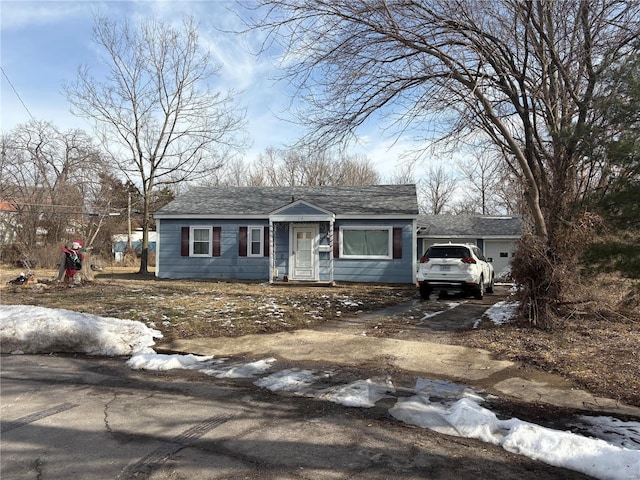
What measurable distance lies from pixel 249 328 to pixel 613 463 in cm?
659

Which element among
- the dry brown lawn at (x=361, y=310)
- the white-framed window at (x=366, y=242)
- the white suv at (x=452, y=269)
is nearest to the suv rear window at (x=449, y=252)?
the white suv at (x=452, y=269)

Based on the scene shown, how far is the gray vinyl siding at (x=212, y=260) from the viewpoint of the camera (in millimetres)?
19281

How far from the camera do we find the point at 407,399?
4949 millimetres

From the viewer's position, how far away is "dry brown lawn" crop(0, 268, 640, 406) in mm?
6191

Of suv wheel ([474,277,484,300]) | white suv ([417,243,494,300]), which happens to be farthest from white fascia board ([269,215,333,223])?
suv wheel ([474,277,484,300])

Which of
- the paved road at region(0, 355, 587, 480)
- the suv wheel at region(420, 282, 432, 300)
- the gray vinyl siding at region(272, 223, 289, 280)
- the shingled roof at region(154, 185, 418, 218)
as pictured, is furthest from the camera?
the gray vinyl siding at region(272, 223, 289, 280)

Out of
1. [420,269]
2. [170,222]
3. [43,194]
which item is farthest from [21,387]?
[43,194]

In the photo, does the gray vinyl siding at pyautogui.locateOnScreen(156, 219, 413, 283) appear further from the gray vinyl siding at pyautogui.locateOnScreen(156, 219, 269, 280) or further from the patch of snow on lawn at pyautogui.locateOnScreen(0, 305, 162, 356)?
A: the patch of snow on lawn at pyautogui.locateOnScreen(0, 305, 162, 356)

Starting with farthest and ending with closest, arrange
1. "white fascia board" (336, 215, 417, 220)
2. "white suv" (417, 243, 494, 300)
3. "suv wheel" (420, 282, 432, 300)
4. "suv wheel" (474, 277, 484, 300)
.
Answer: "white fascia board" (336, 215, 417, 220) → "suv wheel" (420, 282, 432, 300) → "suv wheel" (474, 277, 484, 300) → "white suv" (417, 243, 494, 300)

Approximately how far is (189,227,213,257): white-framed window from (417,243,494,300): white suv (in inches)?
394

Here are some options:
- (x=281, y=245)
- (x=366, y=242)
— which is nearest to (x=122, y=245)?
(x=281, y=245)

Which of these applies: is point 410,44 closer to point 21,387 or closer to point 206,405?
point 206,405

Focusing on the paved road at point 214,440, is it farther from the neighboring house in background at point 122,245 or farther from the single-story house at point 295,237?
the neighboring house in background at point 122,245

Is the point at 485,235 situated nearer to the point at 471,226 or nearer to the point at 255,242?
the point at 471,226
